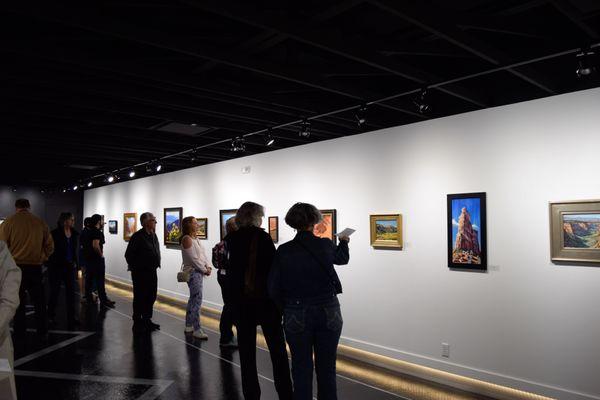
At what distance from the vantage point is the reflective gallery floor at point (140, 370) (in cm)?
419

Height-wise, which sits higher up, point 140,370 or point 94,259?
point 94,259

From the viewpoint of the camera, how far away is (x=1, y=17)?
318 centimetres

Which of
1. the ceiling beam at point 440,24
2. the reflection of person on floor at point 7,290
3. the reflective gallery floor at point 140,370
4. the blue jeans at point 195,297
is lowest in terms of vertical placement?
the reflective gallery floor at point 140,370

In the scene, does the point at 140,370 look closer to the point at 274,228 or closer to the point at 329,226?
the point at 329,226

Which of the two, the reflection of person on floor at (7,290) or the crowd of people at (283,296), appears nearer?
the reflection of person on floor at (7,290)

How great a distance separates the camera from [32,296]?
5.88 metres

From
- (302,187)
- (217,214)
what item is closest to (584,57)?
(302,187)

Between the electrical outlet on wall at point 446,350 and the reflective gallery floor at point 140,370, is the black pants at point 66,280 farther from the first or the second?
the electrical outlet on wall at point 446,350

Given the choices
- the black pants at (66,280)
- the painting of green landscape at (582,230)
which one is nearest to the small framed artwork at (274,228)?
the black pants at (66,280)

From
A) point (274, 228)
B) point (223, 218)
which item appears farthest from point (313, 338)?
point (223, 218)

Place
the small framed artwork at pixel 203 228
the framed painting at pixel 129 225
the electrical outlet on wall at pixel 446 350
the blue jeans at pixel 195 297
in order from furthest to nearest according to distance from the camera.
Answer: the framed painting at pixel 129 225 < the small framed artwork at pixel 203 228 < the blue jeans at pixel 195 297 < the electrical outlet on wall at pixel 446 350

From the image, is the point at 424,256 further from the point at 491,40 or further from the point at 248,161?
the point at 248,161

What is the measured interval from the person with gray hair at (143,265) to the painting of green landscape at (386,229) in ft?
10.1

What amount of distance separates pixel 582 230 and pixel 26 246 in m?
6.10
